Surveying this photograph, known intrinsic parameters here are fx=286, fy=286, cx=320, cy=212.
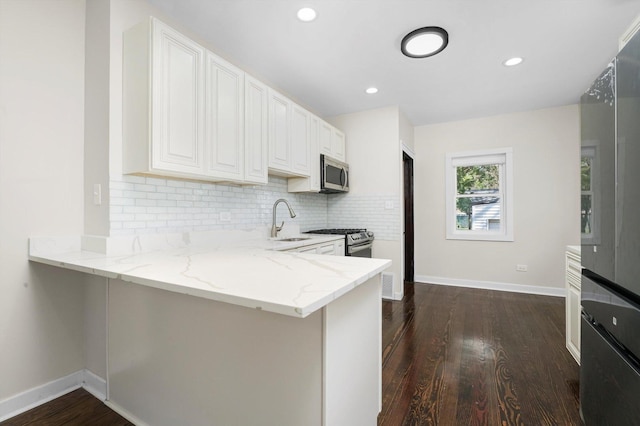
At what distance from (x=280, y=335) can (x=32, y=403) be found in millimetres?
1758

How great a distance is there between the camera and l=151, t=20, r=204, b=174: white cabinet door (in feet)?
5.73

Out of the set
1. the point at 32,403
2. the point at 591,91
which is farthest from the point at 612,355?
the point at 32,403

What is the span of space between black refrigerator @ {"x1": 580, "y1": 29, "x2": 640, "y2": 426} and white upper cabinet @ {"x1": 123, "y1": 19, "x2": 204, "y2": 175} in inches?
87.0

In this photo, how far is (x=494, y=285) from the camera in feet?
13.8

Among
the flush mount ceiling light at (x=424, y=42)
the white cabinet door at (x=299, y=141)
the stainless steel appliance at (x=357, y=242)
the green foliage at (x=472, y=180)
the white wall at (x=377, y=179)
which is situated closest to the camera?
the flush mount ceiling light at (x=424, y=42)

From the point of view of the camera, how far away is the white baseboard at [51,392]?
1.57m

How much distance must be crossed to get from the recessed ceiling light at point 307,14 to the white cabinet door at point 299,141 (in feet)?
3.30

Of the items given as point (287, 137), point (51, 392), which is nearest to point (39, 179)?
point (51, 392)

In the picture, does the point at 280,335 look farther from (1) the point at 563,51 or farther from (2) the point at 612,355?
(1) the point at 563,51

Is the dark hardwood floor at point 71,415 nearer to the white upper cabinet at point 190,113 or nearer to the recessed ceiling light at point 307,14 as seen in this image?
the white upper cabinet at point 190,113

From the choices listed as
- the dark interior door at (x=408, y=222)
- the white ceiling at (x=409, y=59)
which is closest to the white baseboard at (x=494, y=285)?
the dark interior door at (x=408, y=222)

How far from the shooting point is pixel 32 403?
165 centimetres

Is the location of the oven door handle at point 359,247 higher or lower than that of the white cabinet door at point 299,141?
lower

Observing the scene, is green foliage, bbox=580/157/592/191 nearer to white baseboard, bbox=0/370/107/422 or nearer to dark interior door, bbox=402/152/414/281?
white baseboard, bbox=0/370/107/422
